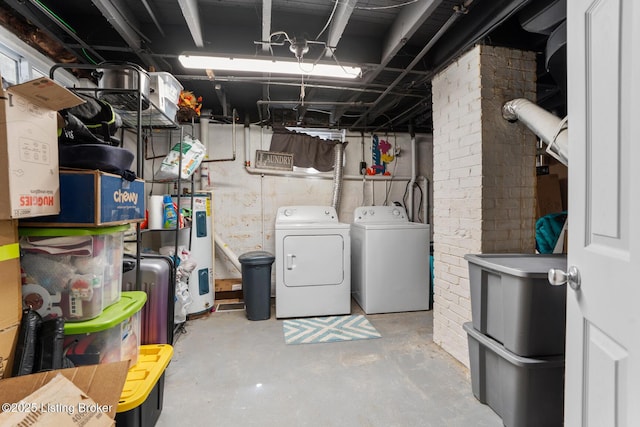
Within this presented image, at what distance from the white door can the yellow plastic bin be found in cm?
166

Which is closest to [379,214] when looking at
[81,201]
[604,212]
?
[604,212]

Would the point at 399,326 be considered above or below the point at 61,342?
below

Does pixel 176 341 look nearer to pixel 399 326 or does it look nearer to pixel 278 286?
pixel 278 286

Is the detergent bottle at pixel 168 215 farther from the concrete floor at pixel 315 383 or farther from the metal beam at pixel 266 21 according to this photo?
the metal beam at pixel 266 21

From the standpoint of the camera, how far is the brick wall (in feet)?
6.51

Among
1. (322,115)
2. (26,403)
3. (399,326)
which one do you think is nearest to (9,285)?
(26,403)

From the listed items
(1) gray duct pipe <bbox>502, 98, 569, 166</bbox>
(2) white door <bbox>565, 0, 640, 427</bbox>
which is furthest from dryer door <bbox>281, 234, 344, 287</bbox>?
(2) white door <bbox>565, 0, 640, 427</bbox>

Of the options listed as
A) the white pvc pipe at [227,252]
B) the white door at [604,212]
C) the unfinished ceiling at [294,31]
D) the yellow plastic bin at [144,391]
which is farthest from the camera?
the white pvc pipe at [227,252]

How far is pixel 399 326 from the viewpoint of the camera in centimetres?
289

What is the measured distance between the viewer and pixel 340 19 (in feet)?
6.05

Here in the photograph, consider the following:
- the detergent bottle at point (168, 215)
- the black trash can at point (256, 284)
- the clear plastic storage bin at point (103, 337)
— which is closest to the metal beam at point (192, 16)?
the detergent bottle at point (168, 215)

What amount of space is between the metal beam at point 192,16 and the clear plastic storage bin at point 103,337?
67.4 inches

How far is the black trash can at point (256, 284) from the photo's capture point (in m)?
3.07

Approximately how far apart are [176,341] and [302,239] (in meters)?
1.50
